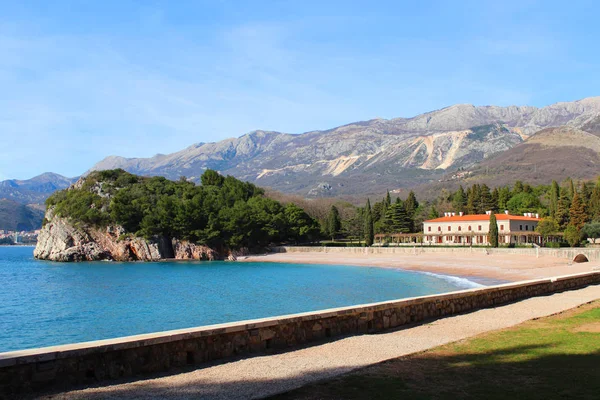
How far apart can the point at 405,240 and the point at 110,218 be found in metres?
47.2

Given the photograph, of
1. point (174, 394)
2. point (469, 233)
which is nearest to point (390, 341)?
point (174, 394)

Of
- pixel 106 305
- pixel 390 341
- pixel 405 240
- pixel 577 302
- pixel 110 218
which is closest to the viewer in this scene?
pixel 390 341

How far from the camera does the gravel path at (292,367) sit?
758 cm

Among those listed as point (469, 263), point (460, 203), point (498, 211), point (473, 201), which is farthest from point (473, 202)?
point (469, 263)

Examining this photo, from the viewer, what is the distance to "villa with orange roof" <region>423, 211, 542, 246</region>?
79625 mm

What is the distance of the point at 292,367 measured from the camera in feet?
29.6

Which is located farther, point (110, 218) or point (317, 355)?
point (110, 218)

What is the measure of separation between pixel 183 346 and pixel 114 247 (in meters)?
76.8

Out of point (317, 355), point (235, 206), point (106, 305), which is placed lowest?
point (106, 305)

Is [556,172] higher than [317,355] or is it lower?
higher

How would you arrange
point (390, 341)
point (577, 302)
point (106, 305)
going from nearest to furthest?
point (390, 341) → point (577, 302) → point (106, 305)

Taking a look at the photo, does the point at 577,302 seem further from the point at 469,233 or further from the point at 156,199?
the point at 156,199

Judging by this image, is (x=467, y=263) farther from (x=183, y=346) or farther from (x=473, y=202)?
(x=473, y=202)

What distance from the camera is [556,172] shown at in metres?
171
